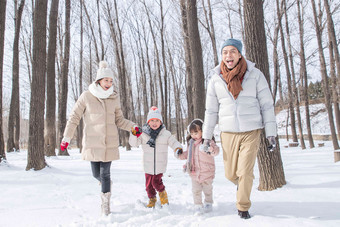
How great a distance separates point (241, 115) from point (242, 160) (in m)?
0.49

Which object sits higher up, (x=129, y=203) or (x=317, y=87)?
(x=317, y=87)

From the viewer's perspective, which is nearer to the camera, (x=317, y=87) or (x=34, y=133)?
(x=34, y=133)

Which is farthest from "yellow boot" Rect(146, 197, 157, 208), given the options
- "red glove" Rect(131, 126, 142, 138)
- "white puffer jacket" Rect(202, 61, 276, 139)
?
"white puffer jacket" Rect(202, 61, 276, 139)

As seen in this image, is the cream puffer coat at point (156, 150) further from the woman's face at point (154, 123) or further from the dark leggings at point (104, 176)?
the dark leggings at point (104, 176)

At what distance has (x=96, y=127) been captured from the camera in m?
3.13

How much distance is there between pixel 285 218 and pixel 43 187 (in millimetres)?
4057

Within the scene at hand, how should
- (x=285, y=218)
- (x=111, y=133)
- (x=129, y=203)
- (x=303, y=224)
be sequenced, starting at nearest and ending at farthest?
(x=303, y=224)
(x=285, y=218)
(x=111, y=133)
(x=129, y=203)

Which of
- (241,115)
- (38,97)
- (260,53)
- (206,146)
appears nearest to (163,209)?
(206,146)

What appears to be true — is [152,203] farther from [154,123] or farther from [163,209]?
[154,123]

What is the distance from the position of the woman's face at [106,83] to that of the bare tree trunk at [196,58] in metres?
3.92

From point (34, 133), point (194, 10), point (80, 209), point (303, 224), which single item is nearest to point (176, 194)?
point (80, 209)

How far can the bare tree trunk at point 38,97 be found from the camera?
5.80 metres

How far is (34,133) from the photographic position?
229 inches

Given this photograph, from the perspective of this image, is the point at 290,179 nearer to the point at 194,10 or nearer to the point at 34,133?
the point at 194,10
